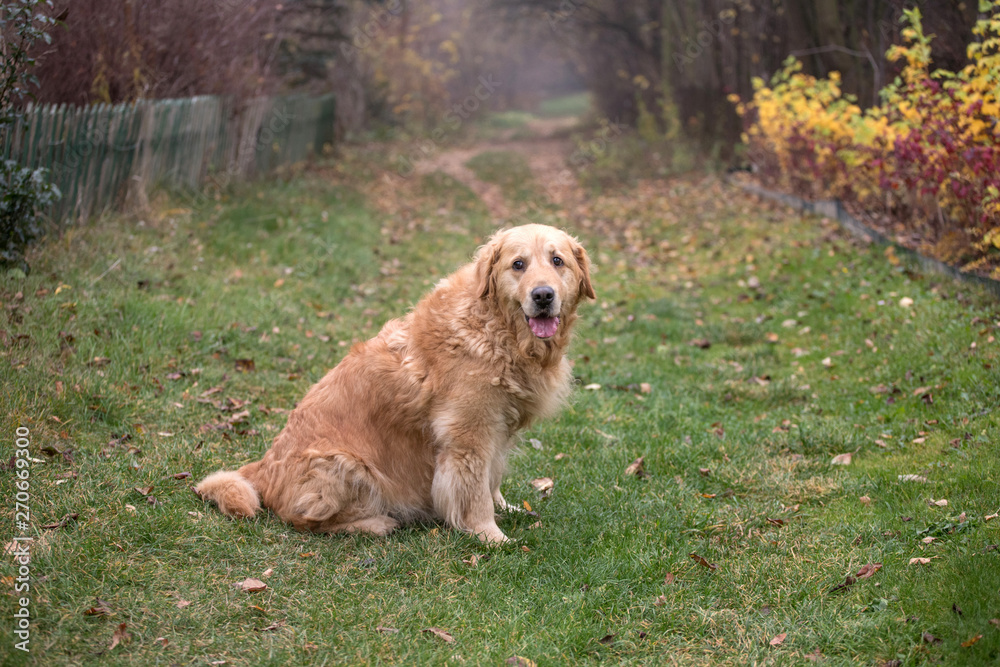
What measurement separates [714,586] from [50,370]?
4.66 meters

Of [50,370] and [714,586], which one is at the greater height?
[50,370]

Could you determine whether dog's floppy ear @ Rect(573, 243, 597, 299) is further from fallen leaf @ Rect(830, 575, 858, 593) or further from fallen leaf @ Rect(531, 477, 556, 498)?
fallen leaf @ Rect(830, 575, 858, 593)

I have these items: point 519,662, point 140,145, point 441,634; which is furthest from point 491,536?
point 140,145

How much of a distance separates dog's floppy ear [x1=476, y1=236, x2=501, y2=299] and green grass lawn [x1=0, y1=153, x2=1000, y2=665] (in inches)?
55.8

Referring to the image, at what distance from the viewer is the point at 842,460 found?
508cm

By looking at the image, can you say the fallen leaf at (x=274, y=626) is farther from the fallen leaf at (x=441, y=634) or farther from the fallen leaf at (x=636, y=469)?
the fallen leaf at (x=636, y=469)

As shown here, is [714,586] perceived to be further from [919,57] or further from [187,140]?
[187,140]

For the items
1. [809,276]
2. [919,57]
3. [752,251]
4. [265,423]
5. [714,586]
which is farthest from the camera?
[752,251]

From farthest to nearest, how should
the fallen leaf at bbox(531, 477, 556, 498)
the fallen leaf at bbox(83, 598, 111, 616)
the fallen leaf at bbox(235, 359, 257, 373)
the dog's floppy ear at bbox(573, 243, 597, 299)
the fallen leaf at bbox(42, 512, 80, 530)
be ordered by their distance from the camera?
the fallen leaf at bbox(235, 359, 257, 373)
the fallen leaf at bbox(531, 477, 556, 498)
the dog's floppy ear at bbox(573, 243, 597, 299)
the fallen leaf at bbox(42, 512, 80, 530)
the fallen leaf at bbox(83, 598, 111, 616)

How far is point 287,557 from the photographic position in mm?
3957

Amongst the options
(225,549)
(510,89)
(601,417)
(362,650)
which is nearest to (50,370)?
(225,549)

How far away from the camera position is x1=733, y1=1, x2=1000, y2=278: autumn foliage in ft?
23.3

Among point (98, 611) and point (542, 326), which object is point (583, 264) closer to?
point (542, 326)

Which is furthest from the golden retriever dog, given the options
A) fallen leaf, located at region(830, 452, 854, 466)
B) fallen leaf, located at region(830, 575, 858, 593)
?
fallen leaf, located at region(830, 452, 854, 466)
